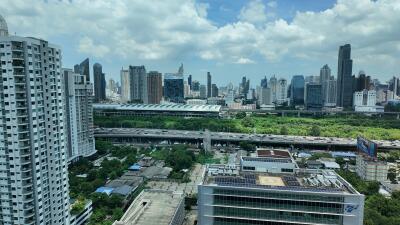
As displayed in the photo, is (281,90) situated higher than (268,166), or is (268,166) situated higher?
(281,90)

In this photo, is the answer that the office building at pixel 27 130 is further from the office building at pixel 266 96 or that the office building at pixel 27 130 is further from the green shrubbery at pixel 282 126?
the office building at pixel 266 96

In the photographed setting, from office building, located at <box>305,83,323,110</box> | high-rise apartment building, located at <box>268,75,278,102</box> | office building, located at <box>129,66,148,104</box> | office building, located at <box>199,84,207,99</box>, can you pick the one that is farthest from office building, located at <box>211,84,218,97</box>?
office building, located at <box>305,83,323,110</box>

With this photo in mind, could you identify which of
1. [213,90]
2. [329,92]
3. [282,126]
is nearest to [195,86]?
[213,90]

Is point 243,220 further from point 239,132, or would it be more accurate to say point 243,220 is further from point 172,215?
point 239,132

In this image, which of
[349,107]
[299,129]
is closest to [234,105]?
[349,107]

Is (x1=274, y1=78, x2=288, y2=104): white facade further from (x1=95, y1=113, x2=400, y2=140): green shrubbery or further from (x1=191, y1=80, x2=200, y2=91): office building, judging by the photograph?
(x1=95, y1=113, x2=400, y2=140): green shrubbery

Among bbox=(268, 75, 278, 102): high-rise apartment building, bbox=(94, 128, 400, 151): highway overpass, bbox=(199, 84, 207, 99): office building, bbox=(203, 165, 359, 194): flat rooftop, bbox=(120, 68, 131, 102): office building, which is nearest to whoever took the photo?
bbox=(203, 165, 359, 194): flat rooftop

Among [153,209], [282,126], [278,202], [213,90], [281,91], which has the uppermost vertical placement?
[213,90]

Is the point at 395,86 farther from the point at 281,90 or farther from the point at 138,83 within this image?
the point at 138,83
